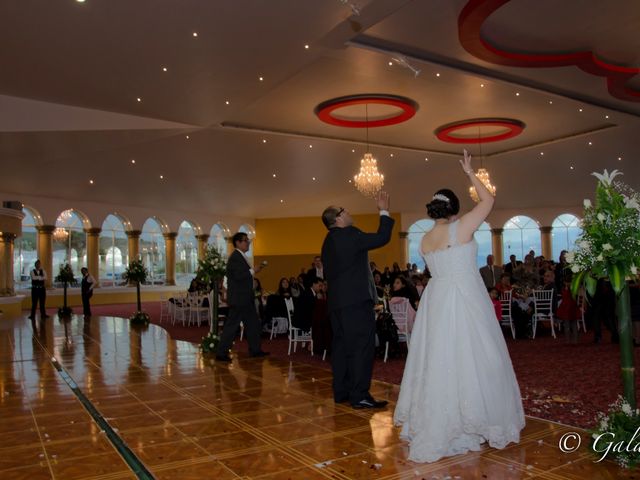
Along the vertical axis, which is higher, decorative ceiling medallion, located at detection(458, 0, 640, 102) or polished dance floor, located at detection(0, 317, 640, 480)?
decorative ceiling medallion, located at detection(458, 0, 640, 102)

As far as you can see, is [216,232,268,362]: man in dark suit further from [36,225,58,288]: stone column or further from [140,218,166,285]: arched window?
[140,218,166,285]: arched window

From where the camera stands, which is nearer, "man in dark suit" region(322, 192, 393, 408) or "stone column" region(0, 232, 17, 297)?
"man in dark suit" region(322, 192, 393, 408)

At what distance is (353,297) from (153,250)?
60.8 ft

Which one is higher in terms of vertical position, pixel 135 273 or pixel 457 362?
pixel 135 273

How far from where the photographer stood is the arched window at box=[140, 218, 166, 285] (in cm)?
2148

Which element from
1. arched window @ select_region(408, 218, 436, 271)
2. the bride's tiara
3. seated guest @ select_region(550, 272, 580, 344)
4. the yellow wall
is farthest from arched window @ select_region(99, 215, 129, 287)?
the bride's tiara

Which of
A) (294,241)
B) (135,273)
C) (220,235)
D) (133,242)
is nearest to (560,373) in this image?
(135,273)

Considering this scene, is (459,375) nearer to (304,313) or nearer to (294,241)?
(304,313)

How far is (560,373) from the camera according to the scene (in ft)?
19.6

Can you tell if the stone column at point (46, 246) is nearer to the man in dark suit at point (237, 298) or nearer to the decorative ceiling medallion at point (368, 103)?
the decorative ceiling medallion at point (368, 103)

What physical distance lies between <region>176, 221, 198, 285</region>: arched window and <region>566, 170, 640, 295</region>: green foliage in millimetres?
20206

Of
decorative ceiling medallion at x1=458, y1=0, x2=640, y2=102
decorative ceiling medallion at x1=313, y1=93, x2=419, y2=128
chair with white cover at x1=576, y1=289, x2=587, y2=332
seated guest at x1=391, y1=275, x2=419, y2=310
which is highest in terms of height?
decorative ceiling medallion at x1=313, y1=93, x2=419, y2=128

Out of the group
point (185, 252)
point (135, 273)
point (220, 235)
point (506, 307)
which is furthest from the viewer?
point (220, 235)

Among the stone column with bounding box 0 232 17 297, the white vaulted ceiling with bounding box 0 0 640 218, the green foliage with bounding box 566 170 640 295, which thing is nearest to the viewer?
the green foliage with bounding box 566 170 640 295
